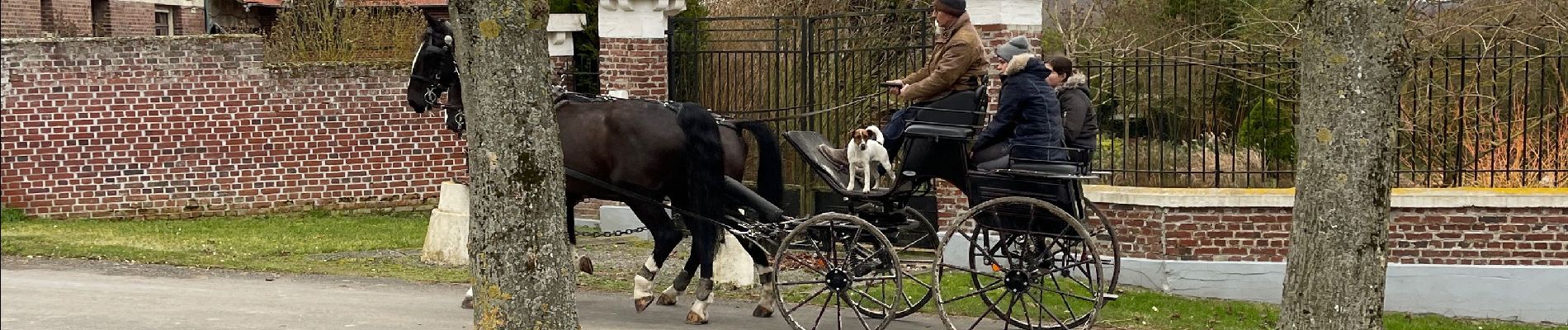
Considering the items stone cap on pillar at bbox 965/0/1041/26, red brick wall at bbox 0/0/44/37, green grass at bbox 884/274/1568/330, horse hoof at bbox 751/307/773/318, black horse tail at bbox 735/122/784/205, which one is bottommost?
green grass at bbox 884/274/1568/330

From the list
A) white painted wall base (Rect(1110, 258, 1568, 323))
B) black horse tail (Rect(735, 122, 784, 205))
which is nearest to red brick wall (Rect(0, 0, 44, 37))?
black horse tail (Rect(735, 122, 784, 205))

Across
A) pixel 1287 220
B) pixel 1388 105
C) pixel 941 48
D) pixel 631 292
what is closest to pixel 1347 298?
pixel 1388 105

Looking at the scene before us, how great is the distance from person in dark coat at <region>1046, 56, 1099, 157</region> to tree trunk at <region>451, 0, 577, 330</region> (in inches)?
142

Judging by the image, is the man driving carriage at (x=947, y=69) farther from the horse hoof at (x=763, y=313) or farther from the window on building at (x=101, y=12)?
the window on building at (x=101, y=12)

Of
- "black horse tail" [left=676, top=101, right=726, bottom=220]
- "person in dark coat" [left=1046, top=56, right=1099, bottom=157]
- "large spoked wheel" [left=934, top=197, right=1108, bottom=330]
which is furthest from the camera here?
"person in dark coat" [left=1046, top=56, right=1099, bottom=157]

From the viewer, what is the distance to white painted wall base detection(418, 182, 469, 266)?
1176 centimetres

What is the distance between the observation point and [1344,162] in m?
6.62

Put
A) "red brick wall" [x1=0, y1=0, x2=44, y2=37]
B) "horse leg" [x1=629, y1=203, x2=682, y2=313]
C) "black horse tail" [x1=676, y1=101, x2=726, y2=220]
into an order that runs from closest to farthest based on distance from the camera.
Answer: "black horse tail" [x1=676, y1=101, x2=726, y2=220] < "horse leg" [x1=629, y1=203, x2=682, y2=313] < "red brick wall" [x1=0, y1=0, x2=44, y2=37]

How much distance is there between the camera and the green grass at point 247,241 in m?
11.7

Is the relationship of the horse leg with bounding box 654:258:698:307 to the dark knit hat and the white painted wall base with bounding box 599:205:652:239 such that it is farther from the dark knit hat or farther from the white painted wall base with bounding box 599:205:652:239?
the white painted wall base with bounding box 599:205:652:239

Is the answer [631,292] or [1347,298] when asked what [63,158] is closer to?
[631,292]

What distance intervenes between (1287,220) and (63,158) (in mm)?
10474

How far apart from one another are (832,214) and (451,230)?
4.21 meters

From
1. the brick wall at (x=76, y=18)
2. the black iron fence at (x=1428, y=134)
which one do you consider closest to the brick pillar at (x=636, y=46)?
the black iron fence at (x=1428, y=134)
